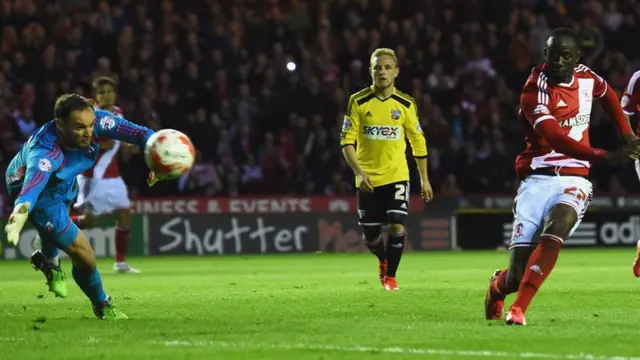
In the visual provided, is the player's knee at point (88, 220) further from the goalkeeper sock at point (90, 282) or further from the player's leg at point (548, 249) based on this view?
the player's leg at point (548, 249)

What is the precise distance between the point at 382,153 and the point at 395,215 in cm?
68

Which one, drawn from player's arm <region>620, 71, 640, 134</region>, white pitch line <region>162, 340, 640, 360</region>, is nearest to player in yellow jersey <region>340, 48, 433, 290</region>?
player's arm <region>620, 71, 640, 134</region>

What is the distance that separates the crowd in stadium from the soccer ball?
47.1ft

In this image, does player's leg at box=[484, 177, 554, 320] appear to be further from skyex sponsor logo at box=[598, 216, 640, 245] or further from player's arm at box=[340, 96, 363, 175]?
skyex sponsor logo at box=[598, 216, 640, 245]

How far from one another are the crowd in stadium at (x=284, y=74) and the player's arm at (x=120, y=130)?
45.5 feet

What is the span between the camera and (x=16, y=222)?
871 cm

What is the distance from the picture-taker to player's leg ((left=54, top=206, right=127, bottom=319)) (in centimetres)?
964

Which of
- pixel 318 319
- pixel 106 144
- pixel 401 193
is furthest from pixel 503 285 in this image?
pixel 106 144

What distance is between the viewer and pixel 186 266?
1967cm

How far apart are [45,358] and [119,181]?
34.9 feet

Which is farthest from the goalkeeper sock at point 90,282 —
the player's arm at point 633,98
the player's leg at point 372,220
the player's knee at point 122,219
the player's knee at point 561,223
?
the player's knee at point 122,219

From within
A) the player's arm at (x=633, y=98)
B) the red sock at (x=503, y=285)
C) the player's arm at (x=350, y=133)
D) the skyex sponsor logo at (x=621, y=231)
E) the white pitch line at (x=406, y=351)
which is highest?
the player's arm at (x=633, y=98)

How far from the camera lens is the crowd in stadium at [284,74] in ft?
79.5

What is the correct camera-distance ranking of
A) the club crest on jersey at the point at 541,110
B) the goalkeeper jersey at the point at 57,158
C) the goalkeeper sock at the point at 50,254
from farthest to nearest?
the goalkeeper sock at the point at 50,254 < the goalkeeper jersey at the point at 57,158 < the club crest on jersey at the point at 541,110
